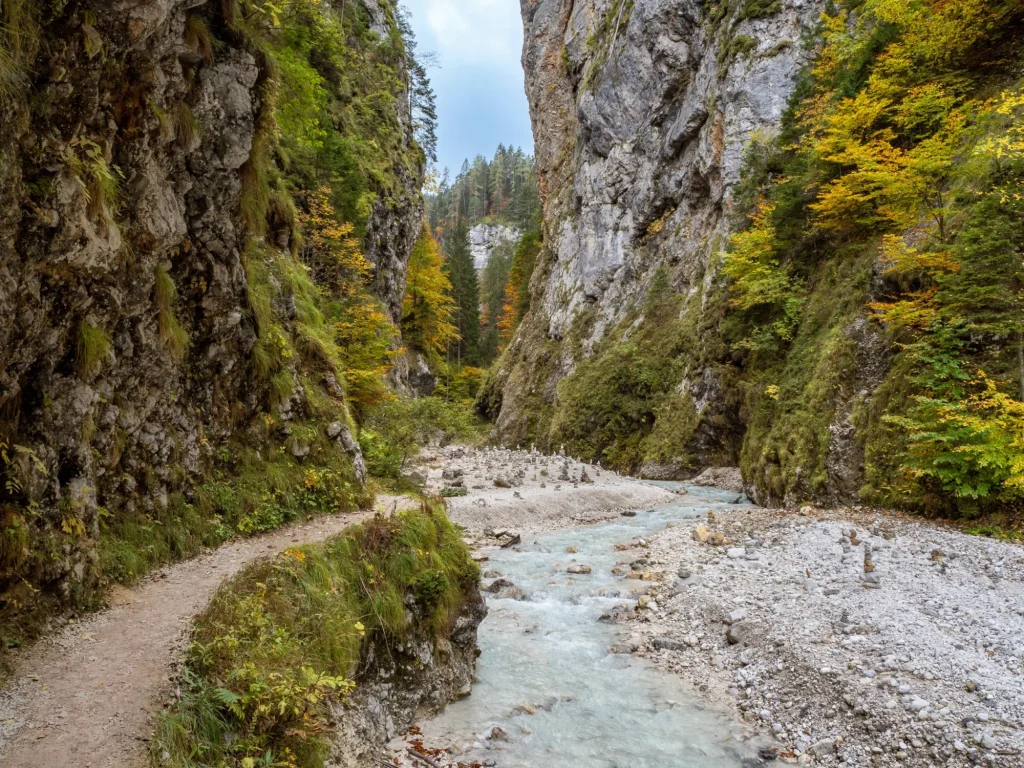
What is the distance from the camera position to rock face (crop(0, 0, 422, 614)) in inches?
188

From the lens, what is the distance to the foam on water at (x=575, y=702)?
6398mm

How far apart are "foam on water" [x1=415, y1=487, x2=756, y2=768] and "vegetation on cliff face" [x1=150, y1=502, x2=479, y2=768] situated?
132 centimetres

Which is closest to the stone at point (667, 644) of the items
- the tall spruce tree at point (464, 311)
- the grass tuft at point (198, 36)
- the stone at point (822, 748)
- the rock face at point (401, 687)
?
the stone at point (822, 748)

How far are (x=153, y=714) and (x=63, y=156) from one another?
475 centimetres

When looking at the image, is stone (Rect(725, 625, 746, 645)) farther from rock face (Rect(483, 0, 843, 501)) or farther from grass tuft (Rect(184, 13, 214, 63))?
rock face (Rect(483, 0, 843, 501))

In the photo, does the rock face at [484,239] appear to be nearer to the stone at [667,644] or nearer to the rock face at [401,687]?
the stone at [667,644]

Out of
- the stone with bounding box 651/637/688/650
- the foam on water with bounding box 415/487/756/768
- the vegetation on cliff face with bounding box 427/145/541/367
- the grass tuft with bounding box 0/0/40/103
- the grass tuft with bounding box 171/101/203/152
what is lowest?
the foam on water with bounding box 415/487/756/768

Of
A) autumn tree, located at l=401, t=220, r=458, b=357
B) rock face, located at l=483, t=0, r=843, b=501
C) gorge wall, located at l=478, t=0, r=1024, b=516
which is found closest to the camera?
gorge wall, located at l=478, t=0, r=1024, b=516

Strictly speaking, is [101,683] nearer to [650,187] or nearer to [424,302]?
[650,187]

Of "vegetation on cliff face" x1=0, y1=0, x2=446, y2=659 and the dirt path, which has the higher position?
"vegetation on cliff face" x1=0, y1=0, x2=446, y2=659

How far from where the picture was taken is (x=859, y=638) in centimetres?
760

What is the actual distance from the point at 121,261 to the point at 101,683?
13.7 ft

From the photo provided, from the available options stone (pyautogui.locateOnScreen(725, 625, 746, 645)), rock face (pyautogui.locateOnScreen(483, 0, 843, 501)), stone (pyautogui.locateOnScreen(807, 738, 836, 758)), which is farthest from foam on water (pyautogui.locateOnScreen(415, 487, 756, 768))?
rock face (pyautogui.locateOnScreen(483, 0, 843, 501))

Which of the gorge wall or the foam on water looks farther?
the gorge wall
